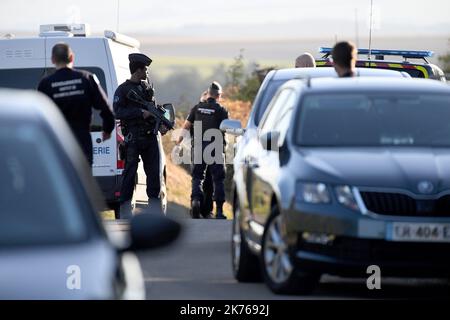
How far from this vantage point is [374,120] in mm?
11320

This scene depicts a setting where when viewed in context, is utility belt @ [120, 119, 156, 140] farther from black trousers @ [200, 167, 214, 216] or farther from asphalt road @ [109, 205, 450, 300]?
black trousers @ [200, 167, 214, 216]

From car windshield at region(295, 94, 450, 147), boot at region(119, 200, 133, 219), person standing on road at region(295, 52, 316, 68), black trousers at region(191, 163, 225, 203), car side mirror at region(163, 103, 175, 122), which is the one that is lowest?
black trousers at region(191, 163, 225, 203)

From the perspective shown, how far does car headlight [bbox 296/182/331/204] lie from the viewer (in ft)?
33.1

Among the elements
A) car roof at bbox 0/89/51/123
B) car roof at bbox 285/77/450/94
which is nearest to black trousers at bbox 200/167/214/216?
car roof at bbox 285/77/450/94

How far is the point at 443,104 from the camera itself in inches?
461

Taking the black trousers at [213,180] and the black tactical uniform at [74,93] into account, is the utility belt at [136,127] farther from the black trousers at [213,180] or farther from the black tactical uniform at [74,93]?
the black trousers at [213,180]

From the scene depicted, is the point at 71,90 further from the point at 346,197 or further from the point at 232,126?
the point at 346,197

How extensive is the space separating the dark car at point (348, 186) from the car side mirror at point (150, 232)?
175 inches

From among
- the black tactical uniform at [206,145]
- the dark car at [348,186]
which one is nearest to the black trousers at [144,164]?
the black tactical uniform at [206,145]

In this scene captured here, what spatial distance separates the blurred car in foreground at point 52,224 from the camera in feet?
16.6

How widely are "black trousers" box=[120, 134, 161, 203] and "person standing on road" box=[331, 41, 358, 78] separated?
5561mm

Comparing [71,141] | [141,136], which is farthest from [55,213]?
[141,136]

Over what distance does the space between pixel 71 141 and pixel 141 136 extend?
42.6ft

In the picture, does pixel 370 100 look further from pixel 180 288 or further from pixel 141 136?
pixel 141 136
